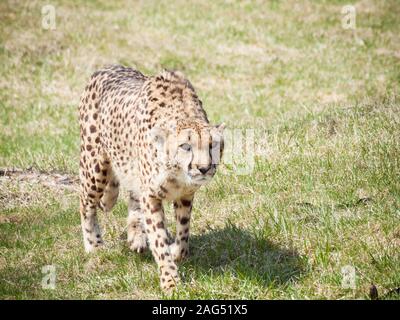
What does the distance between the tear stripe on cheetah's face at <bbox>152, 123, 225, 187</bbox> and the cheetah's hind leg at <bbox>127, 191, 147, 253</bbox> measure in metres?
1.33

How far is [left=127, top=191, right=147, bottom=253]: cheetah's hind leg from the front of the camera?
698 centimetres

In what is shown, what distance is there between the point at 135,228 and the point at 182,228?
83 cm

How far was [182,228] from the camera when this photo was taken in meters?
6.47

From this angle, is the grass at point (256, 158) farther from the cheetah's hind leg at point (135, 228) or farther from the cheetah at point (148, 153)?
the cheetah at point (148, 153)

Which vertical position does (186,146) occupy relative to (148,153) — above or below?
above

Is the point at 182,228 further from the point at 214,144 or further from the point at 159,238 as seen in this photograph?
the point at 214,144

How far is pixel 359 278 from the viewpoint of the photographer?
5590mm

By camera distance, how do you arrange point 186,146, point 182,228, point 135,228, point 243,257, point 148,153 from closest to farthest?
point 186,146
point 148,153
point 243,257
point 182,228
point 135,228

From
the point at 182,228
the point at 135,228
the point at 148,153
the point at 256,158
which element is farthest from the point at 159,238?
the point at 256,158

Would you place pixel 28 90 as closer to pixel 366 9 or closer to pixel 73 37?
pixel 73 37

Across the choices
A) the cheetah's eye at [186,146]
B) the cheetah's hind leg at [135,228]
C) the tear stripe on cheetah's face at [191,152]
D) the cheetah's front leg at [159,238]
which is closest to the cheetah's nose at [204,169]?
the tear stripe on cheetah's face at [191,152]

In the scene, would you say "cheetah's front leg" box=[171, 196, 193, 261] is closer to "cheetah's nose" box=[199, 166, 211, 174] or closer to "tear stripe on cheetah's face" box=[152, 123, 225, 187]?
"tear stripe on cheetah's face" box=[152, 123, 225, 187]

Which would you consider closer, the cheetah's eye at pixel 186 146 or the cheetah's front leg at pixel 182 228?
the cheetah's eye at pixel 186 146

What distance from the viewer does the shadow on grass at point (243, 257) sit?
236 inches
